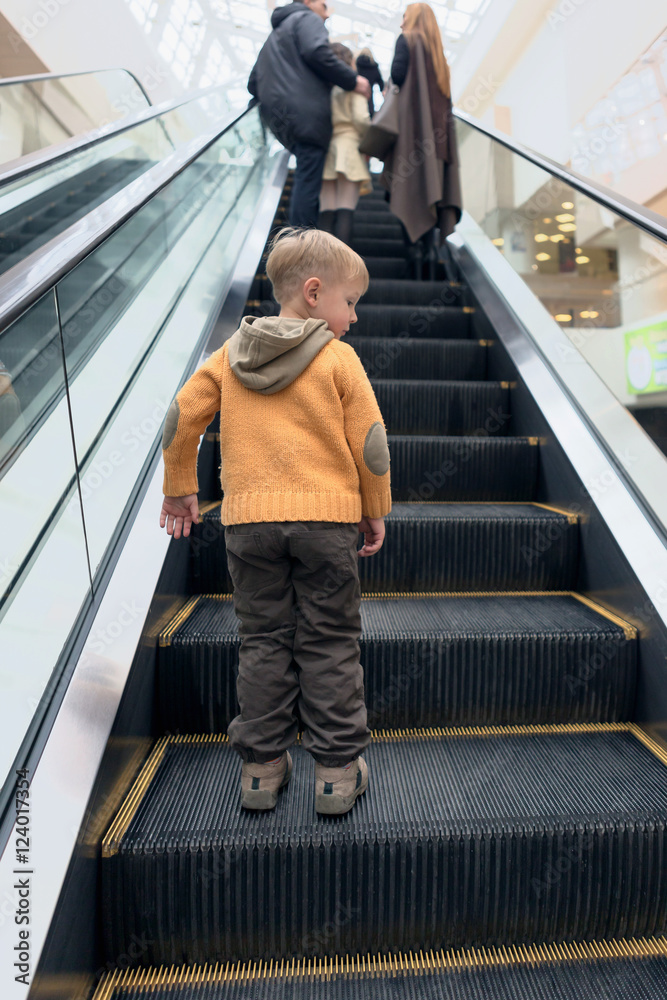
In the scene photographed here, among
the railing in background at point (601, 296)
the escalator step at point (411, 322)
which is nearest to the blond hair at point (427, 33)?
the railing in background at point (601, 296)

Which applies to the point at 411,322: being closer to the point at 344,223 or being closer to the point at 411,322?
the point at 411,322

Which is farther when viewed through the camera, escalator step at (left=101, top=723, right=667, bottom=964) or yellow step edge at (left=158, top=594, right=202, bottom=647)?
yellow step edge at (left=158, top=594, right=202, bottom=647)

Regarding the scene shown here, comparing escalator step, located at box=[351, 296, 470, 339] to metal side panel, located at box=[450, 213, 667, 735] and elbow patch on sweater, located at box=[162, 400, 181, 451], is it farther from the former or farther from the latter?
elbow patch on sweater, located at box=[162, 400, 181, 451]

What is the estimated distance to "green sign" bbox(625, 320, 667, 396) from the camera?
6.51 ft

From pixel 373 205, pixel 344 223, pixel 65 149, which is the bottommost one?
pixel 65 149

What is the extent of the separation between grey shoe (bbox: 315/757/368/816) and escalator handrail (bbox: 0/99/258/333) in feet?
3.25

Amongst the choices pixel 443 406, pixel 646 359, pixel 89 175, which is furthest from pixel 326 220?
pixel 646 359

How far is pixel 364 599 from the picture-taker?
6.53 ft

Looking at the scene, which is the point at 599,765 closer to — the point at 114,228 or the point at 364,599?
the point at 364,599

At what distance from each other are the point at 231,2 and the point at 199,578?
17299 millimetres

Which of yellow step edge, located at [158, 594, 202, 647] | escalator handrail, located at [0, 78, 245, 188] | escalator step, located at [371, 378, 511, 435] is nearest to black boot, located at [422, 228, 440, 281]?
escalator step, located at [371, 378, 511, 435]

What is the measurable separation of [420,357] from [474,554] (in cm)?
128

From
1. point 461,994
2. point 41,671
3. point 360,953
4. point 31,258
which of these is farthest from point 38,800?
point 31,258

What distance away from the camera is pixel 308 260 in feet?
4.27
